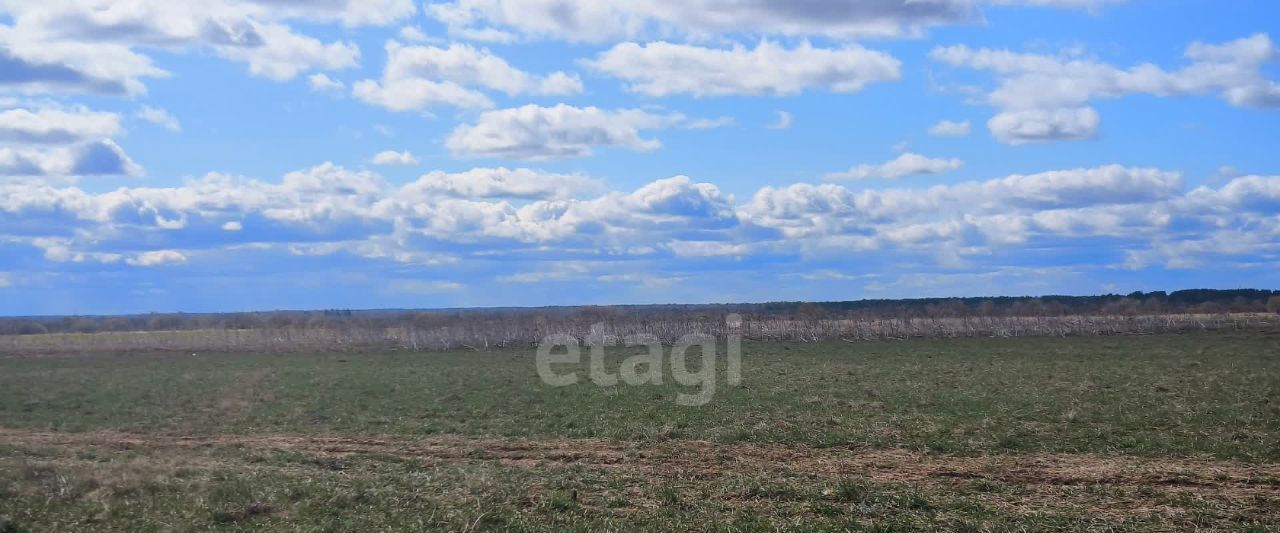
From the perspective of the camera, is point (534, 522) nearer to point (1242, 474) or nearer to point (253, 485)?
point (253, 485)

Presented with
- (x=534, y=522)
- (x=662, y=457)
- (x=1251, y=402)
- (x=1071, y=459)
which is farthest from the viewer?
(x=1251, y=402)

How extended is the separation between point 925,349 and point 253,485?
42454mm

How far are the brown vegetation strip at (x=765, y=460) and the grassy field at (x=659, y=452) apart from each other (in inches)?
3.4

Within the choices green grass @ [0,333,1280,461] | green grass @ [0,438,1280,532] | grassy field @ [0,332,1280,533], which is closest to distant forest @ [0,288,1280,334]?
green grass @ [0,333,1280,461]

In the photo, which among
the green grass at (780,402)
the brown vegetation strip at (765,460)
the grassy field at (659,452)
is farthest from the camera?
the green grass at (780,402)

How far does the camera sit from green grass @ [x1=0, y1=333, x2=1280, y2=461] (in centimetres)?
1867

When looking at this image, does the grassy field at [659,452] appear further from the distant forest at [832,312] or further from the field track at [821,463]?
the distant forest at [832,312]

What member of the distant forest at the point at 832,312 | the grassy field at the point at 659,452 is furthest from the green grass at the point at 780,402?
the distant forest at the point at 832,312

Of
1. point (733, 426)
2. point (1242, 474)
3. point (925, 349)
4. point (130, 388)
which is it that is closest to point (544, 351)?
point (925, 349)

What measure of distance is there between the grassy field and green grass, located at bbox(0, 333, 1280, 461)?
122mm

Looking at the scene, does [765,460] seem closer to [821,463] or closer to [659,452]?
[821,463]

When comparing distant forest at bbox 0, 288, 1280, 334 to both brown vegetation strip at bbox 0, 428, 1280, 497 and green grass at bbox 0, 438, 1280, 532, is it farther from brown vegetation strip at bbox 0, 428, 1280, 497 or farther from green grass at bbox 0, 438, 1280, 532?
green grass at bbox 0, 438, 1280, 532

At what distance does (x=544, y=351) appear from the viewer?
55.0m

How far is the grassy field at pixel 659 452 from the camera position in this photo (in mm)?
11695
